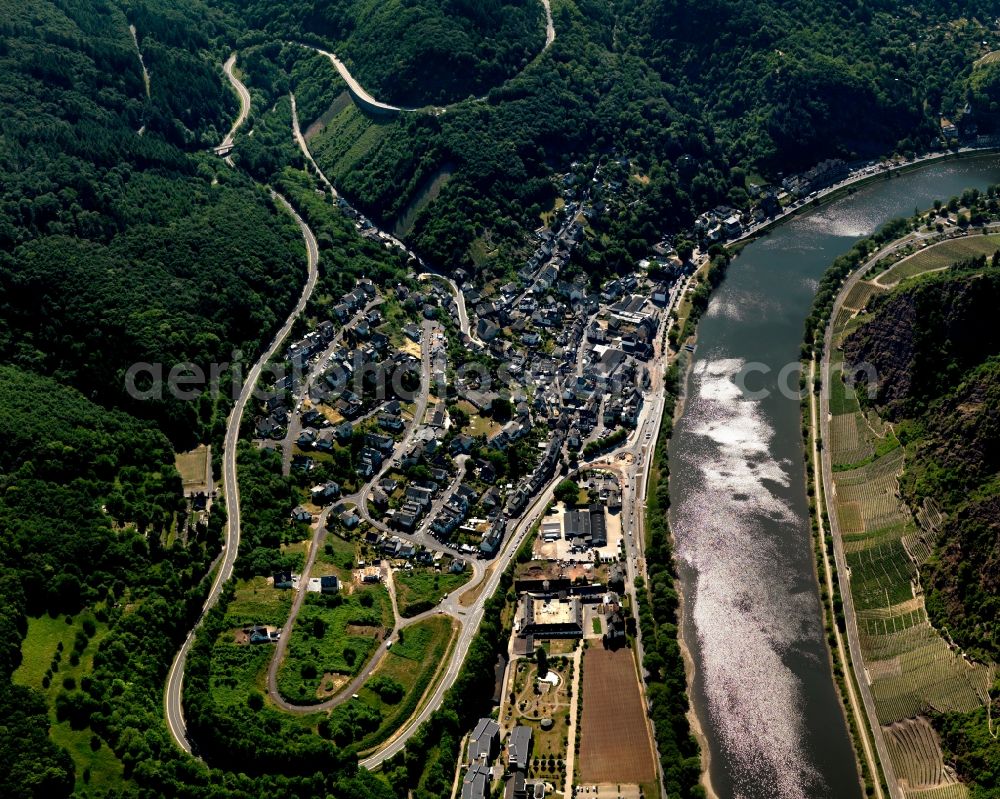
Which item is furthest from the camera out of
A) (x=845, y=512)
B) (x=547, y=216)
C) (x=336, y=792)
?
(x=547, y=216)

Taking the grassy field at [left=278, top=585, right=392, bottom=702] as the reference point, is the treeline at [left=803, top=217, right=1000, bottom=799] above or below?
above

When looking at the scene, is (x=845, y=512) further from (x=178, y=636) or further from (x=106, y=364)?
(x=106, y=364)

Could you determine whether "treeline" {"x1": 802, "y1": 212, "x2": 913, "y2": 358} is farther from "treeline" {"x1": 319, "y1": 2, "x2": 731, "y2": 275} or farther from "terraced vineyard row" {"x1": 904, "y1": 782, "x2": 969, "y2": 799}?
"terraced vineyard row" {"x1": 904, "y1": 782, "x2": 969, "y2": 799}

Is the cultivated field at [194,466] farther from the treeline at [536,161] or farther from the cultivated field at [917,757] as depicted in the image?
the cultivated field at [917,757]

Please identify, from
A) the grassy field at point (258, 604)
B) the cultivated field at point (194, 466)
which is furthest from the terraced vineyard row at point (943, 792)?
the cultivated field at point (194, 466)

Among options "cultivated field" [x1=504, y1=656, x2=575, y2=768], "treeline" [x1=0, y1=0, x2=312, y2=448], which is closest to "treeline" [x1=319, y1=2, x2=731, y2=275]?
"treeline" [x1=0, y1=0, x2=312, y2=448]

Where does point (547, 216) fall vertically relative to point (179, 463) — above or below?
above

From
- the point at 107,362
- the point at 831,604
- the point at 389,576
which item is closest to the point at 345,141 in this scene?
the point at 107,362

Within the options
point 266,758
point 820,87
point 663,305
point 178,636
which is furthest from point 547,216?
point 266,758
